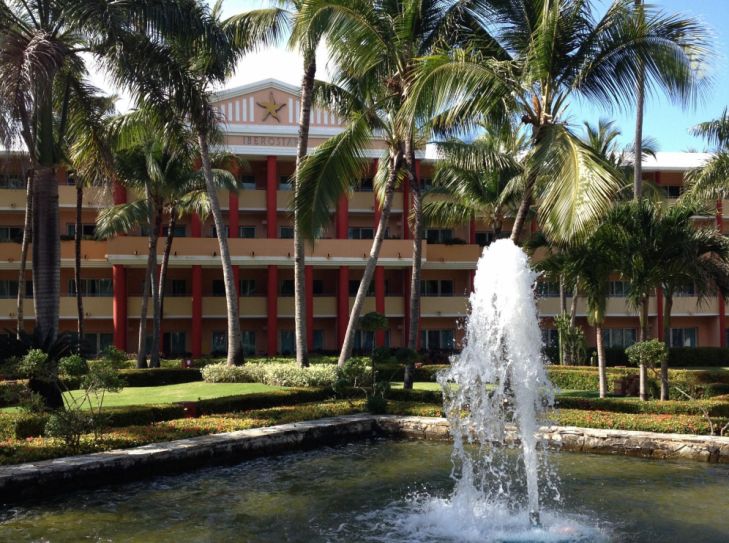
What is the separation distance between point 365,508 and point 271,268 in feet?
75.4

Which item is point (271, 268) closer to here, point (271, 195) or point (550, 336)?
point (271, 195)

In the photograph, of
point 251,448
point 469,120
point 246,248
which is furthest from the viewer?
point 246,248

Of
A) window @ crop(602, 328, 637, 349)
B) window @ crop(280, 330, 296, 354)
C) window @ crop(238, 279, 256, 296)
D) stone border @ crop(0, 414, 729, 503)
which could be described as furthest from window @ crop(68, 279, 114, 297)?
window @ crop(602, 328, 637, 349)

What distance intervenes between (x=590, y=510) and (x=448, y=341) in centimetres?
2589

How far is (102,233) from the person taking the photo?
29641 mm

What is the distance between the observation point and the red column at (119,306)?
30828mm

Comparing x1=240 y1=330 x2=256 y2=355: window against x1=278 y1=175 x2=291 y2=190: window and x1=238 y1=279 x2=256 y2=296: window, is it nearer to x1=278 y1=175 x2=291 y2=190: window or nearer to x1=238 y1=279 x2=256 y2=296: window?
x1=238 y1=279 x2=256 y2=296: window

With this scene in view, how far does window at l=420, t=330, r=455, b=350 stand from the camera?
3566 centimetres

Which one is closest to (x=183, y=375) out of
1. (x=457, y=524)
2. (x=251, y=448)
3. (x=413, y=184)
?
(x=413, y=184)

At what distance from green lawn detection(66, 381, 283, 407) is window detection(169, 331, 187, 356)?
10.1 metres

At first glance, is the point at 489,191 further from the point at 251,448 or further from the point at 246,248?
the point at 251,448

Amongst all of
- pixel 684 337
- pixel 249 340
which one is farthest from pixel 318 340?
pixel 684 337

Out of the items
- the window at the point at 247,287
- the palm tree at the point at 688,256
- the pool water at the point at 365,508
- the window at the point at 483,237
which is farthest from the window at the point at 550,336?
the pool water at the point at 365,508

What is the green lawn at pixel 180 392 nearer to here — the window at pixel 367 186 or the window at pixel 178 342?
the window at pixel 178 342
